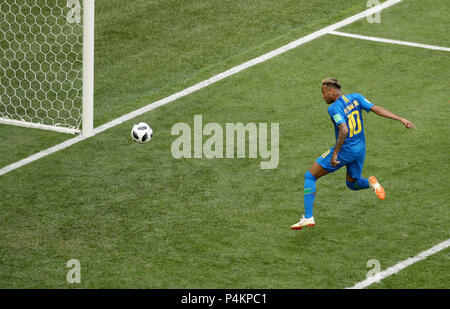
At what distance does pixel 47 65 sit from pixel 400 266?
24.9 ft

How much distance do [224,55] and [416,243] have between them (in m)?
6.13

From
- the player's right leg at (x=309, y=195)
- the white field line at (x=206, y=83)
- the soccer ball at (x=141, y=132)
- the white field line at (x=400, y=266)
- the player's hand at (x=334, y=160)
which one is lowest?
the white field line at (x=400, y=266)

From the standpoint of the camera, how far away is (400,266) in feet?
29.3

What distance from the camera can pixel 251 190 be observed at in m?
10.7

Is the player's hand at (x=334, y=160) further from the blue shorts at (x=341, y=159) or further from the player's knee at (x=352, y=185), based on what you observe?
the player's knee at (x=352, y=185)

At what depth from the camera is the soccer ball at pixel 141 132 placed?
37.8 ft

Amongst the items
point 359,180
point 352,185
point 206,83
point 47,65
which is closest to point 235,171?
point 352,185

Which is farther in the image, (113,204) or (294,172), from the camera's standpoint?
(294,172)

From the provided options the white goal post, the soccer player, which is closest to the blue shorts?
the soccer player

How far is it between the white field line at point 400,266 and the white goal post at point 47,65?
16.3ft

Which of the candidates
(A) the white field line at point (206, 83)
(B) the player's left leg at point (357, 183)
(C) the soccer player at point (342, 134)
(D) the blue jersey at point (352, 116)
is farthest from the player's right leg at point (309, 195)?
(A) the white field line at point (206, 83)
